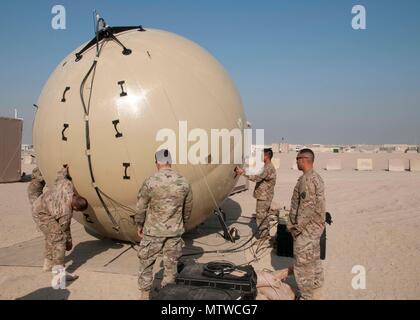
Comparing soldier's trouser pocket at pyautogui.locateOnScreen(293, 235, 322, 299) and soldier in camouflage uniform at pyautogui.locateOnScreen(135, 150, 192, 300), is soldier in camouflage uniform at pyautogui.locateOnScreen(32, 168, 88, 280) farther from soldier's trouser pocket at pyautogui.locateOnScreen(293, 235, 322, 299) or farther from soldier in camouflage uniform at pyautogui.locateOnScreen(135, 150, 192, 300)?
soldier's trouser pocket at pyautogui.locateOnScreen(293, 235, 322, 299)

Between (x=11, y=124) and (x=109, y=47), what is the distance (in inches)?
613

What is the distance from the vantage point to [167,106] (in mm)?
6113

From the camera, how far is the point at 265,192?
8219 mm

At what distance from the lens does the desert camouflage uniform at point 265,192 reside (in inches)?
320

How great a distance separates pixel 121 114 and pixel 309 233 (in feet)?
11.5

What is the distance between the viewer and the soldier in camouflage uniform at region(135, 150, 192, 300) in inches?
196

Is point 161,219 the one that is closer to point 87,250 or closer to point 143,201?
point 143,201

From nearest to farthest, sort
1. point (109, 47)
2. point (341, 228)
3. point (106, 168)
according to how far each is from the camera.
Result: point (106, 168) → point (109, 47) → point (341, 228)

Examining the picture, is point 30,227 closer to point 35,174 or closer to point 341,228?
point 35,174

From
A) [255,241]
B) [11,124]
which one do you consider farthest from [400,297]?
[11,124]

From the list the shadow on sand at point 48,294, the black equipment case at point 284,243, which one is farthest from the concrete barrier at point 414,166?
the shadow on sand at point 48,294

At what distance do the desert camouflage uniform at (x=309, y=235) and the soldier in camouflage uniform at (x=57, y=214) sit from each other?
12.1ft

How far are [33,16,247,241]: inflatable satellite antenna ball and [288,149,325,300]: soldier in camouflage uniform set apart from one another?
6.89 ft

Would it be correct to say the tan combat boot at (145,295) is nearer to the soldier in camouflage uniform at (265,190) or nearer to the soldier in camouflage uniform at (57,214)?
the soldier in camouflage uniform at (57,214)
